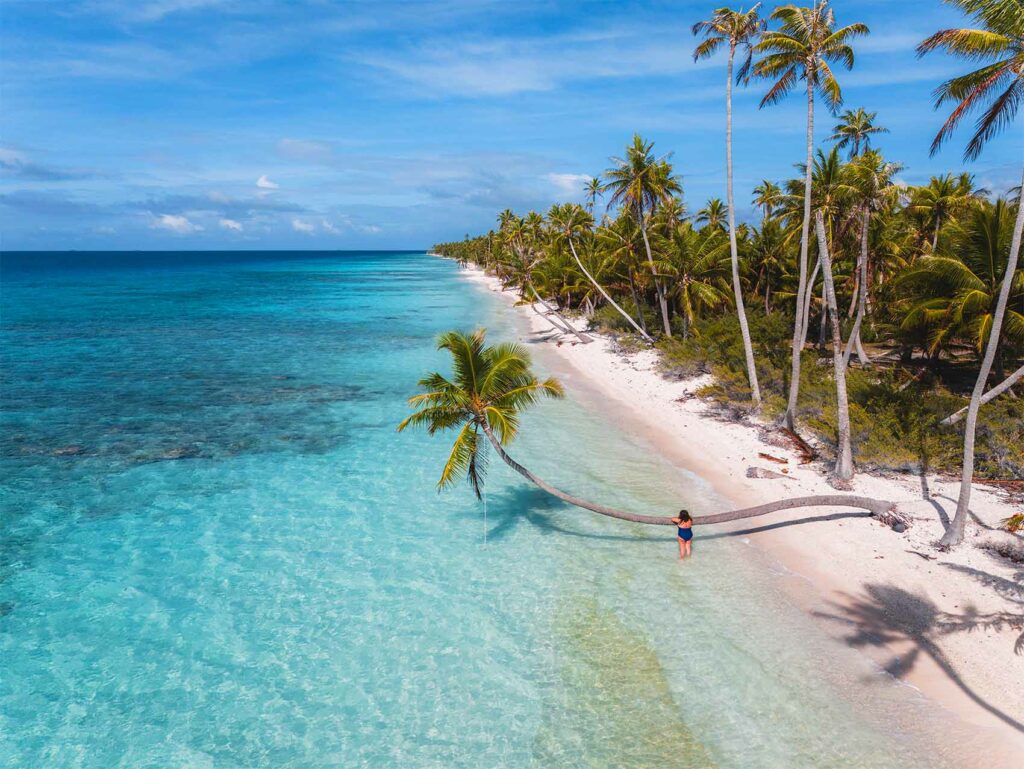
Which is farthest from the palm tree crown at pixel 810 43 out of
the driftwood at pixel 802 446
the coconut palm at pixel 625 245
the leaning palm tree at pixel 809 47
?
the coconut palm at pixel 625 245

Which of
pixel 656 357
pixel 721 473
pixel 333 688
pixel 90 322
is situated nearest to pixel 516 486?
pixel 721 473

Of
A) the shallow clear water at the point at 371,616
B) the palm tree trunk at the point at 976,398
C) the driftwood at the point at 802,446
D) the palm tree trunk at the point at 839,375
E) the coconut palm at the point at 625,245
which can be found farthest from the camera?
the coconut palm at the point at 625,245

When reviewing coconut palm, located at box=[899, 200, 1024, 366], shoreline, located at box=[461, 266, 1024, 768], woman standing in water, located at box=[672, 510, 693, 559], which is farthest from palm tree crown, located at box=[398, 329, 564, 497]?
coconut palm, located at box=[899, 200, 1024, 366]

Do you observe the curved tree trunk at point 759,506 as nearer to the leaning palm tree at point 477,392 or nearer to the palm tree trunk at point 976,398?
the leaning palm tree at point 477,392

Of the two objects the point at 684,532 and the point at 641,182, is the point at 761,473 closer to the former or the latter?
the point at 684,532

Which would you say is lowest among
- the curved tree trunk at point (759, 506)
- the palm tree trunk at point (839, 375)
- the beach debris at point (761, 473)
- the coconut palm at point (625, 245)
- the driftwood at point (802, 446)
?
the beach debris at point (761, 473)

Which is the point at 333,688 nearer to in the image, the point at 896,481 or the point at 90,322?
the point at 896,481
